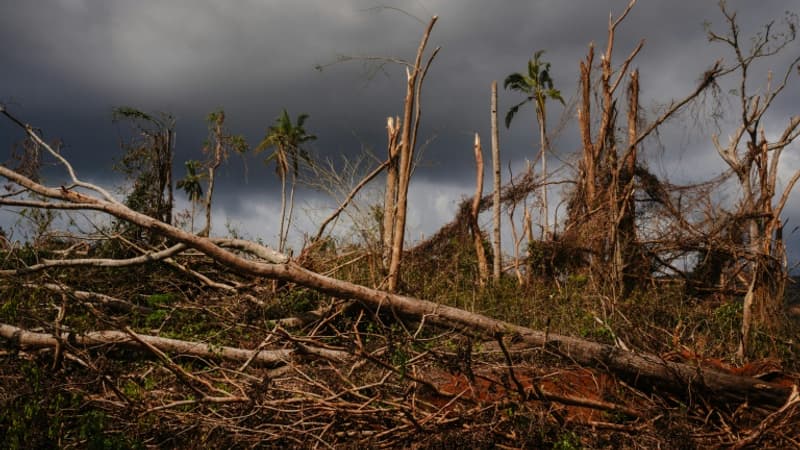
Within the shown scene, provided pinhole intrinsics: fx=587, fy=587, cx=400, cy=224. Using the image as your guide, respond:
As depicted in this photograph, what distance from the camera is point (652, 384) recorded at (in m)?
5.40

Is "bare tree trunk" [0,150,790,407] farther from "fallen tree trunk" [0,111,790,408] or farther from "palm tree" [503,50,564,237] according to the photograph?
"palm tree" [503,50,564,237]

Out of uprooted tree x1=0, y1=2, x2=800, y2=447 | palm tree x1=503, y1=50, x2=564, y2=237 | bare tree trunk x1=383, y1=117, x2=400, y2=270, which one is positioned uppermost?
palm tree x1=503, y1=50, x2=564, y2=237

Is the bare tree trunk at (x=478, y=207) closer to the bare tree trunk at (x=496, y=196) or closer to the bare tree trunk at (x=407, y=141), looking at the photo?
the bare tree trunk at (x=496, y=196)

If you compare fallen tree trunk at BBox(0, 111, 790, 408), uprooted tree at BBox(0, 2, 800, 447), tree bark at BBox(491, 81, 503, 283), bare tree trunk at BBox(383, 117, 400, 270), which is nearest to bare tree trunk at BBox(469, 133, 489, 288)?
tree bark at BBox(491, 81, 503, 283)

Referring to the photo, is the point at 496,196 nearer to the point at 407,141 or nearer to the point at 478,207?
the point at 478,207

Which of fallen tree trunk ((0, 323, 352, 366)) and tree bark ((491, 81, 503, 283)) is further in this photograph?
tree bark ((491, 81, 503, 283))

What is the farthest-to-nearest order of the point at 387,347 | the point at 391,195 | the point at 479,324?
the point at 391,195, the point at 479,324, the point at 387,347

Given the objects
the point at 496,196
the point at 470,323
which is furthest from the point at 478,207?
the point at 470,323

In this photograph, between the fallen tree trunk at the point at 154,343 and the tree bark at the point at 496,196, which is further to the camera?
the tree bark at the point at 496,196

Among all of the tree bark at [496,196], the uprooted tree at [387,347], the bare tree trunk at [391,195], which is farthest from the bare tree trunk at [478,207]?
the bare tree trunk at [391,195]

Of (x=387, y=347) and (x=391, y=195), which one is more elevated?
(x=391, y=195)

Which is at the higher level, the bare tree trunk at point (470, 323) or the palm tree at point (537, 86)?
the palm tree at point (537, 86)

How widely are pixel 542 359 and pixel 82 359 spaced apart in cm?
465

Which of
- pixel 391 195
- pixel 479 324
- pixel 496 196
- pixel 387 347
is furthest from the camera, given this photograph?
pixel 496 196
